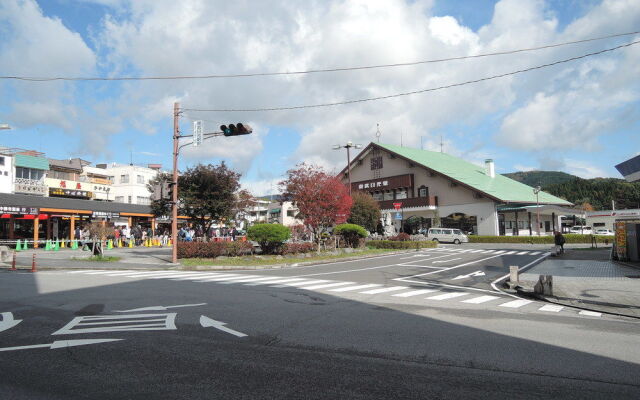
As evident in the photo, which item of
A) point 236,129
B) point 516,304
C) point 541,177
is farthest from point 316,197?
point 541,177

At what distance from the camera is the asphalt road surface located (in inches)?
174

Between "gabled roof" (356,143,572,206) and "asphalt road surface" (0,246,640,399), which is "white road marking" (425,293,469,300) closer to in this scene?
"asphalt road surface" (0,246,640,399)

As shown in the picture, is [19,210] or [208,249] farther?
[19,210]

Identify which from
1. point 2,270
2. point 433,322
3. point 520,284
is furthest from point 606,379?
point 2,270

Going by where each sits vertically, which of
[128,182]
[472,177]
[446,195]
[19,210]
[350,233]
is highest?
[128,182]

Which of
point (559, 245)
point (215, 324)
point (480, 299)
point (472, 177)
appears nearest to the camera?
point (215, 324)

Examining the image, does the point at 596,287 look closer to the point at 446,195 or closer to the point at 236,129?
the point at 236,129

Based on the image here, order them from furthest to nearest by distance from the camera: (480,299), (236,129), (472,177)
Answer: (472,177), (236,129), (480,299)

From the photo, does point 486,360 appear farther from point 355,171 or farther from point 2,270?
point 355,171

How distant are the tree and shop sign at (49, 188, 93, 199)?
3456 cm

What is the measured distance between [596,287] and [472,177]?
4150 centimetres

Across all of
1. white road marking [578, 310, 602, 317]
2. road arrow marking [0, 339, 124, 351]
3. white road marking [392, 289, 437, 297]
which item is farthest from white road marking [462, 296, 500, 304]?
road arrow marking [0, 339, 124, 351]

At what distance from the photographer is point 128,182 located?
62594 mm

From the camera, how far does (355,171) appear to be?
201 feet
